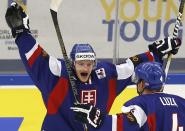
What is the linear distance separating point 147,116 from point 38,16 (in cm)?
249

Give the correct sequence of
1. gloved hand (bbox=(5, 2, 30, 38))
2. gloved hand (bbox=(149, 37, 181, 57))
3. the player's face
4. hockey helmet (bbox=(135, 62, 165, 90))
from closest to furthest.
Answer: hockey helmet (bbox=(135, 62, 165, 90)), gloved hand (bbox=(5, 2, 30, 38)), the player's face, gloved hand (bbox=(149, 37, 181, 57))

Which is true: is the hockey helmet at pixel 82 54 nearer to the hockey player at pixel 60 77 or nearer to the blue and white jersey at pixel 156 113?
the hockey player at pixel 60 77

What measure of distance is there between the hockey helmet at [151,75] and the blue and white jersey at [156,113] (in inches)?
2.3

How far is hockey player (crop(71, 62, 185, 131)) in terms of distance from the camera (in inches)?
145

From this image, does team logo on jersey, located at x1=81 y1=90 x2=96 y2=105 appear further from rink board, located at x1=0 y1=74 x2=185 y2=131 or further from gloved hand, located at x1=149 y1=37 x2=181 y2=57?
rink board, located at x1=0 y1=74 x2=185 y2=131

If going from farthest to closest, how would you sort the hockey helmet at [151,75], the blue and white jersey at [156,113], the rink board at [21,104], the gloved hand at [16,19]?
the rink board at [21,104] → the gloved hand at [16,19] → the hockey helmet at [151,75] → the blue and white jersey at [156,113]

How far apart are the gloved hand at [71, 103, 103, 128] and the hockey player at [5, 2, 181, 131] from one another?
52 centimetres

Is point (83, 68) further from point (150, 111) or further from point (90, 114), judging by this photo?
point (150, 111)

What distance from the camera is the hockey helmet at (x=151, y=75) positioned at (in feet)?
12.5

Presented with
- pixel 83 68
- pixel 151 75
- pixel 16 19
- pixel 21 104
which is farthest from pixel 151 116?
pixel 21 104

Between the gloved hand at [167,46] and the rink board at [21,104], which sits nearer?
the gloved hand at [167,46]

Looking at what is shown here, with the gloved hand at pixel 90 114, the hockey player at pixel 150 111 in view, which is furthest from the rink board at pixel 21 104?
the hockey player at pixel 150 111

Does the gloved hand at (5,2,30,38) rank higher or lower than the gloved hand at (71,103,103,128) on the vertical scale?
higher

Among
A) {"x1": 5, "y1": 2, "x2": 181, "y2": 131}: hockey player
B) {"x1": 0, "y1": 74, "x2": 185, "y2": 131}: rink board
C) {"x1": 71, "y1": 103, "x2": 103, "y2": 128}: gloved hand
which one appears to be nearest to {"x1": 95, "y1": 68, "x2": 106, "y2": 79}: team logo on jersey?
{"x1": 5, "y1": 2, "x2": 181, "y2": 131}: hockey player
